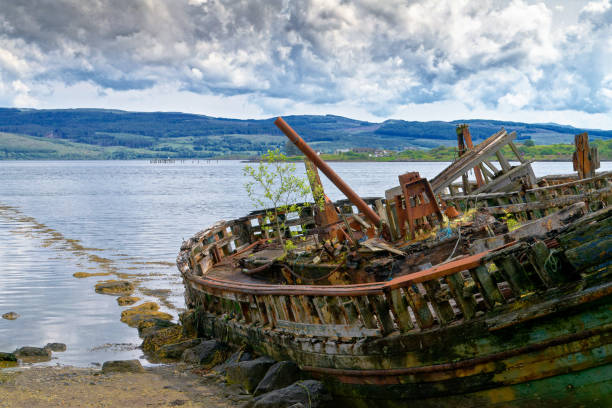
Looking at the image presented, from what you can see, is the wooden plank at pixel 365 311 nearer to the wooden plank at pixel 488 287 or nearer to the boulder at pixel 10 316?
the wooden plank at pixel 488 287

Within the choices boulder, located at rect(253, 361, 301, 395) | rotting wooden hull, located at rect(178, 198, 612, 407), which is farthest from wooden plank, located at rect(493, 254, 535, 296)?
boulder, located at rect(253, 361, 301, 395)

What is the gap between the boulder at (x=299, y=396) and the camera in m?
9.75

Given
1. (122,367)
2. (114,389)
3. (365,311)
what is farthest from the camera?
(122,367)

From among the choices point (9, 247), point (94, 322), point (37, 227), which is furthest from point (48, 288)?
point (37, 227)

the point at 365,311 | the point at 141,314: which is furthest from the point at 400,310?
the point at 141,314

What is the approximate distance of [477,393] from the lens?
7914 millimetres

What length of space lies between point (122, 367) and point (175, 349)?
184cm

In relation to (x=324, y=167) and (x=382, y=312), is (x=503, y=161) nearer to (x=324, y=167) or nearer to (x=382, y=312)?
(x=324, y=167)

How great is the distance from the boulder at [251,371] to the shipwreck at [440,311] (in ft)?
1.19

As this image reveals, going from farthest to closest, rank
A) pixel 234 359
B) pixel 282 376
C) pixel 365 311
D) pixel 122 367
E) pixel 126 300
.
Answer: pixel 126 300 < pixel 122 367 < pixel 234 359 < pixel 282 376 < pixel 365 311

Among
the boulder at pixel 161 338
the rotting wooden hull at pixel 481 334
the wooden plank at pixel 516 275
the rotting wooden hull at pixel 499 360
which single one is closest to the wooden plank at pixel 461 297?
the rotting wooden hull at pixel 481 334

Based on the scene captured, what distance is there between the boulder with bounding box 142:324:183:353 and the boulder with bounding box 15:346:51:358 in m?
2.61

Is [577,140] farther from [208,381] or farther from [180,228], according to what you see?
[180,228]

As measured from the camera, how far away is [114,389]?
1202cm
